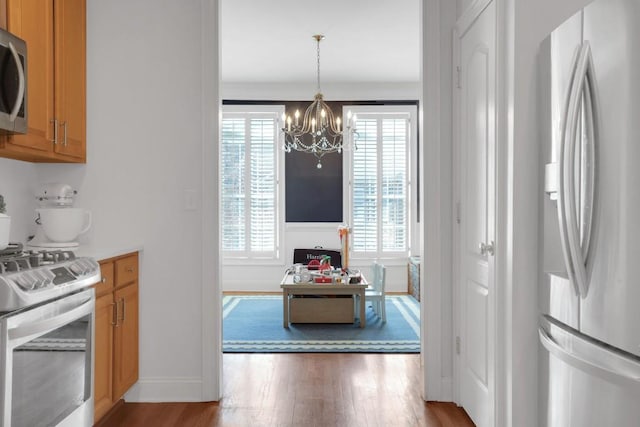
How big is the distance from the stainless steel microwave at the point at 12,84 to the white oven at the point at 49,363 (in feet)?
2.59

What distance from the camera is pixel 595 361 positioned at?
145 centimetres

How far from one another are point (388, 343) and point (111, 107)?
9.36 feet

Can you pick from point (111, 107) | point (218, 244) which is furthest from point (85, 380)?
point (111, 107)

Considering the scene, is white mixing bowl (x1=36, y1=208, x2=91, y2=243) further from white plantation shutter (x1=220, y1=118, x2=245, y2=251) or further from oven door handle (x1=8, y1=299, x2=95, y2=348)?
white plantation shutter (x1=220, y1=118, x2=245, y2=251)

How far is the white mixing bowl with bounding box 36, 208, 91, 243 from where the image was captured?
265 cm

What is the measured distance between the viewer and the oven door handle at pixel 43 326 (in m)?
1.69

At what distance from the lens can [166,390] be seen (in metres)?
3.00

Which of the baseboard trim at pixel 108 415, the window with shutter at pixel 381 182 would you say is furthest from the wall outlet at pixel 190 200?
the window with shutter at pixel 381 182

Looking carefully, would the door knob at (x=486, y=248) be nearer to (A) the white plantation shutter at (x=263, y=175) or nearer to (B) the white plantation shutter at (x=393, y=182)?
(B) the white plantation shutter at (x=393, y=182)

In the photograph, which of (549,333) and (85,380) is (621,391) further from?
(85,380)

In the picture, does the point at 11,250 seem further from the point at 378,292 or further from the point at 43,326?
the point at 378,292

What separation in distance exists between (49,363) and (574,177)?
1989 millimetres

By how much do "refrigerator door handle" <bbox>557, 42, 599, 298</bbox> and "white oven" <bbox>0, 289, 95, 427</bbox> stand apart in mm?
1833

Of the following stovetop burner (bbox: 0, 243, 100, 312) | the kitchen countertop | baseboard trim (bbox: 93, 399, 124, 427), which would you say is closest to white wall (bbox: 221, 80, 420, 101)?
the kitchen countertop
